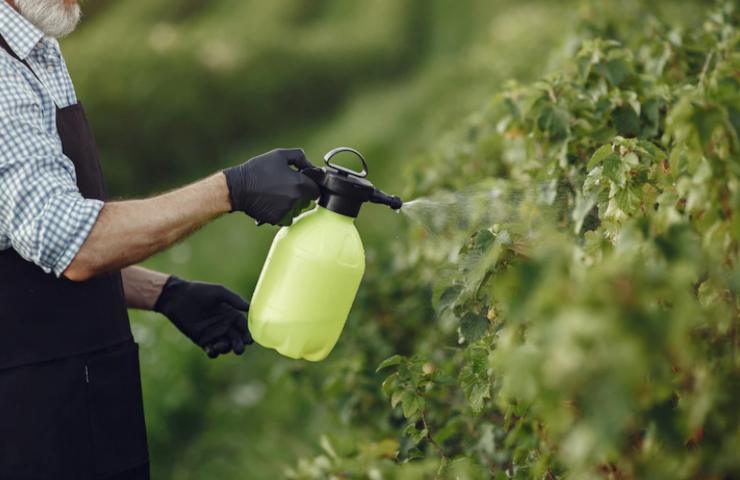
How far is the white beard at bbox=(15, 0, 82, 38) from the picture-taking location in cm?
210

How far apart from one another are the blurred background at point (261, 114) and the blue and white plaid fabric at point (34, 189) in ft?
5.17

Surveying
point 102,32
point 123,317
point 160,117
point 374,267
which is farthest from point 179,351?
point 102,32

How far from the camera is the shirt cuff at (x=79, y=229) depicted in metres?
1.82

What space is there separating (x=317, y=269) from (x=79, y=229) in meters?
0.54

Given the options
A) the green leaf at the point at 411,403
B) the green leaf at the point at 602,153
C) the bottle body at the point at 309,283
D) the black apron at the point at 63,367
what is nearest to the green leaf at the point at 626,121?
Result: the green leaf at the point at 602,153

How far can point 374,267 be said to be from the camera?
4094 millimetres

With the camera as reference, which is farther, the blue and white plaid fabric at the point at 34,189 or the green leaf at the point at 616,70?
the green leaf at the point at 616,70

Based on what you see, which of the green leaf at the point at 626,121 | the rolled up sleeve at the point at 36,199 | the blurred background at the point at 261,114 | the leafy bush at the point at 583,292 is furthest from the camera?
the blurred background at the point at 261,114

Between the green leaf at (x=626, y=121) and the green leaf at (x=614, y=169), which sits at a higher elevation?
the green leaf at (x=614, y=169)

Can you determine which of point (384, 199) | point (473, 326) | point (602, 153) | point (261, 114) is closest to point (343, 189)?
point (384, 199)

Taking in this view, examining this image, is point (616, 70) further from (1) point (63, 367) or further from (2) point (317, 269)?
(1) point (63, 367)

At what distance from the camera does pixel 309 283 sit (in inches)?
80.4

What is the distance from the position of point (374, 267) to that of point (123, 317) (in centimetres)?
196

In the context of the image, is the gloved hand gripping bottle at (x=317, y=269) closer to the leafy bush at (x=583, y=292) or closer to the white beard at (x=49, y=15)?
the leafy bush at (x=583, y=292)
